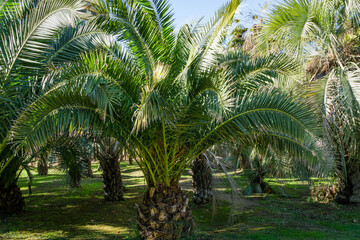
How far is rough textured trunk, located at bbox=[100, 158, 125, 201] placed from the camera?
10250 mm

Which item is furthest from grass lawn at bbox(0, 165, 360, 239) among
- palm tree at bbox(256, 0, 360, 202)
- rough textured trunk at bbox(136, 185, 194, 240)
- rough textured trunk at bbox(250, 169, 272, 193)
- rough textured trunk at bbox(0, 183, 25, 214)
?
rough textured trunk at bbox(250, 169, 272, 193)

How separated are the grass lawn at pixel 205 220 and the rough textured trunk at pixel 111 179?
312mm

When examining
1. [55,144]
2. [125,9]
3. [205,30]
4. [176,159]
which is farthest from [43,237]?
[205,30]

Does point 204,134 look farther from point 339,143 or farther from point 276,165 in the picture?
point 339,143

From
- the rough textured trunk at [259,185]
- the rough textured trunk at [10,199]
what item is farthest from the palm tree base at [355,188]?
the rough textured trunk at [10,199]

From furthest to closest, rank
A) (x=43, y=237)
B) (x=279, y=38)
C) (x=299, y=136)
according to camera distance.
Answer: (x=279, y=38) → (x=43, y=237) → (x=299, y=136)

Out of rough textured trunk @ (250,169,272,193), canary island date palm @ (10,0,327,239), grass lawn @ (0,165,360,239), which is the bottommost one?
grass lawn @ (0,165,360,239)

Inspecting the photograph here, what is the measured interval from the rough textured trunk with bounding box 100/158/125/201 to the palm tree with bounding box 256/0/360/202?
19.4 ft

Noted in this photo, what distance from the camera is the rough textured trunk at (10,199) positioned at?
27.0ft

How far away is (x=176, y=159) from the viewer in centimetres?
611

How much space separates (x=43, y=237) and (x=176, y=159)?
133 inches

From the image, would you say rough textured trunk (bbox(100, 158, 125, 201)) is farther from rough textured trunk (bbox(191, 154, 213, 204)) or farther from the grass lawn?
rough textured trunk (bbox(191, 154, 213, 204))

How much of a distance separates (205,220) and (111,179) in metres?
3.64

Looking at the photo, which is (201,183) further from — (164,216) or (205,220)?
(164,216)
